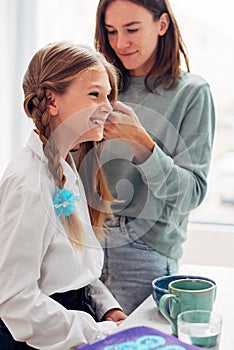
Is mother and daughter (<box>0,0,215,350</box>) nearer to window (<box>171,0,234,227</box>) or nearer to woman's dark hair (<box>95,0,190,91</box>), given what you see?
woman's dark hair (<box>95,0,190,91</box>)

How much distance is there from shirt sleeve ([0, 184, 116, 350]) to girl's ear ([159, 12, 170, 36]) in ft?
2.10

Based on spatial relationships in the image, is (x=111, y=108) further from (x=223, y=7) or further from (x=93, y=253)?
(x=223, y=7)

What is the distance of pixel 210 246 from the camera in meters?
2.22

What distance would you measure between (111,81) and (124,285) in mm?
516

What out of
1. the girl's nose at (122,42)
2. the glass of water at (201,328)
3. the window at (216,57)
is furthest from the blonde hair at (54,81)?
the window at (216,57)

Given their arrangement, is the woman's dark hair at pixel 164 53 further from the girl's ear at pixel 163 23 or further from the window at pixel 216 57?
the window at pixel 216 57

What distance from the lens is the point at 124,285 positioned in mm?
1488

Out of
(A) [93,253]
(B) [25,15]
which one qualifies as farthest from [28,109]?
(B) [25,15]

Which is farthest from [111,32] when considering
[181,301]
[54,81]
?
[181,301]

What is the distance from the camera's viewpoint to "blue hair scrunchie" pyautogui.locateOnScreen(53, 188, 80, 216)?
3.76 ft

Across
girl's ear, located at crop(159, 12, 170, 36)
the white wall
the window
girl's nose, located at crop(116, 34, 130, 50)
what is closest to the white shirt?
girl's nose, located at crop(116, 34, 130, 50)

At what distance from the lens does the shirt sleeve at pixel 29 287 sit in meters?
1.05

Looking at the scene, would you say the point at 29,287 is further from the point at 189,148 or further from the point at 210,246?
the point at 210,246

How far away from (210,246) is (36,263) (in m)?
1.25
